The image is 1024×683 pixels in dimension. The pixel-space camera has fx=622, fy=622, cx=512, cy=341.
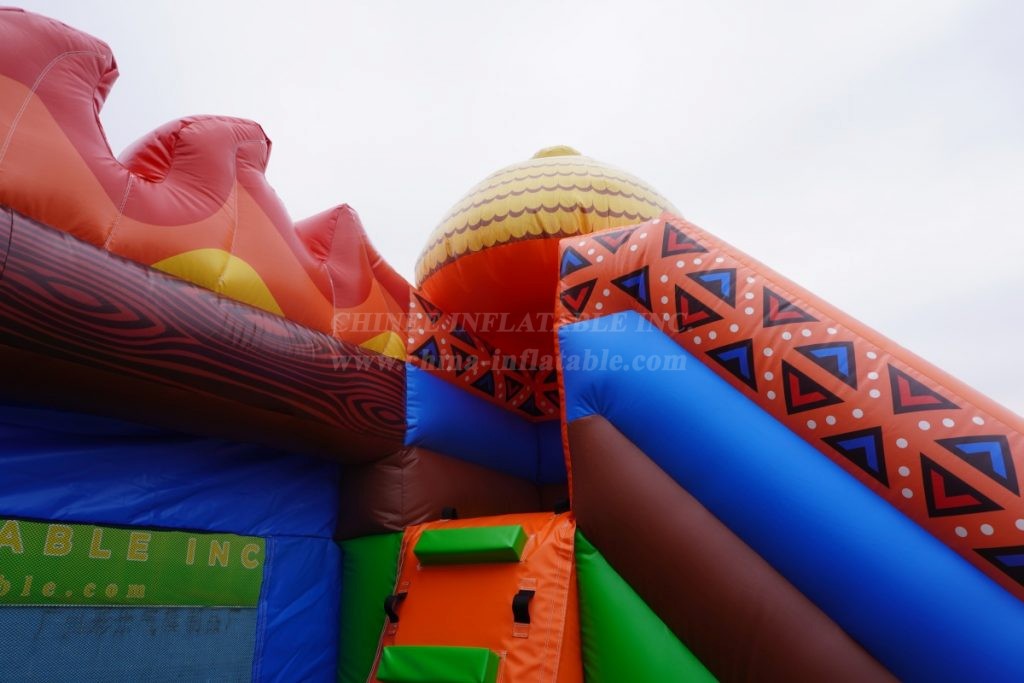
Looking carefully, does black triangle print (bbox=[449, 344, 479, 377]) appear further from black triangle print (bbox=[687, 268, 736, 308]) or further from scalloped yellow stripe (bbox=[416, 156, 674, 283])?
black triangle print (bbox=[687, 268, 736, 308])

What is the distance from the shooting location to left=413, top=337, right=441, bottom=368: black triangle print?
1630 mm

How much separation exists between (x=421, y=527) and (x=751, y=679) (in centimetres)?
75

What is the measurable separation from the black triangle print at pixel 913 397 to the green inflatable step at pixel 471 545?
0.69 metres

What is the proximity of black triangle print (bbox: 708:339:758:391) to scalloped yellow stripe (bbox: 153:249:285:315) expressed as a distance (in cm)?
91

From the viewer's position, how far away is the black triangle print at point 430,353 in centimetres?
163

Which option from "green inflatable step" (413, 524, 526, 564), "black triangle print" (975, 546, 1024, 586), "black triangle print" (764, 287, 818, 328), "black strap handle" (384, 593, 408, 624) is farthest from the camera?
"black strap handle" (384, 593, 408, 624)

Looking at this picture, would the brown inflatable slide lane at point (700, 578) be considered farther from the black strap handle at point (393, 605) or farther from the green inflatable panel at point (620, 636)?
the black strap handle at point (393, 605)

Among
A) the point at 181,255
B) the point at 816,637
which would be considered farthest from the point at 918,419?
the point at 181,255

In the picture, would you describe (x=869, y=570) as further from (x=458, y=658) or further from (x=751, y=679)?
(x=458, y=658)

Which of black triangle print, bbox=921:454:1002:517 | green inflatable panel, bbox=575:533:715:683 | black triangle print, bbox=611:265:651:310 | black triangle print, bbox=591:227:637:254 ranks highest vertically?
black triangle print, bbox=591:227:637:254

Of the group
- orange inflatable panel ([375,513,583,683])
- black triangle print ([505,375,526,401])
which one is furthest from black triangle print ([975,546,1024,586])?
black triangle print ([505,375,526,401])

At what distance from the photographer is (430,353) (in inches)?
65.1

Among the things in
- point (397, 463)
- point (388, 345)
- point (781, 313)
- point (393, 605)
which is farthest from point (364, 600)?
point (781, 313)

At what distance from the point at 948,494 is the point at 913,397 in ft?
0.48
